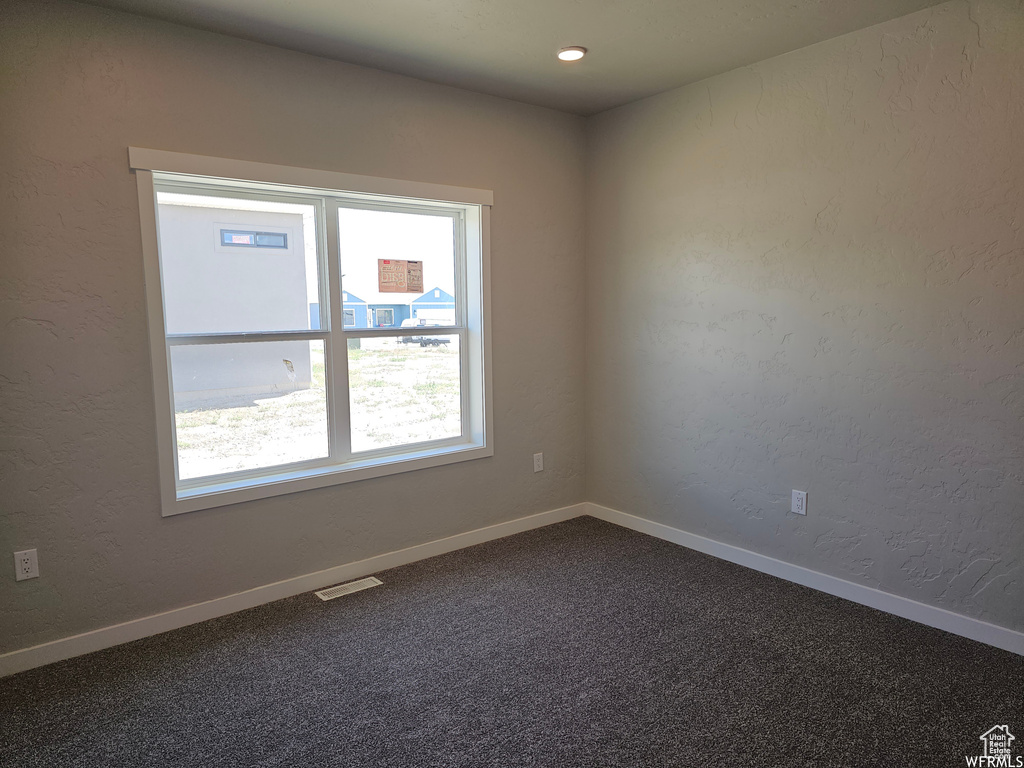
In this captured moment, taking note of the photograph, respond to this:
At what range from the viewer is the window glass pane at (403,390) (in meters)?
3.41

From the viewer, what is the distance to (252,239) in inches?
118

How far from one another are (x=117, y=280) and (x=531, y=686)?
2276 millimetres

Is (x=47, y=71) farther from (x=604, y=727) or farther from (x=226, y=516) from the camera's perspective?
(x=604, y=727)

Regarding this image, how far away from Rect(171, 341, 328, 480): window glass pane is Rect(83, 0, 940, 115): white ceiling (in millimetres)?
1385

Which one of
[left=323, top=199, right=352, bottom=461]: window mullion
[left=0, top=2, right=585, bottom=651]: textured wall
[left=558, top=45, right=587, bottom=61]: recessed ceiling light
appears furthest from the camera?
[left=323, top=199, right=352, bottom=461]: window mullion

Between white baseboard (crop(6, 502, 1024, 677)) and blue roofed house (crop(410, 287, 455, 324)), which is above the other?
blue roofed house (crop(410, 287, 455, 324))

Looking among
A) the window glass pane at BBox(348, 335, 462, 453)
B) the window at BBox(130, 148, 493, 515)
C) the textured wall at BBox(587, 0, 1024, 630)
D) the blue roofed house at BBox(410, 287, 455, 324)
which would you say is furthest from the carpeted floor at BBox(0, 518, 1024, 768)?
the blue roofed house at BBox(410, 287, 455, 324)

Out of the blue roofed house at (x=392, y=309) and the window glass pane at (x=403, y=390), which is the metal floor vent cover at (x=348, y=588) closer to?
the window glass pane at (x=403, y=390)

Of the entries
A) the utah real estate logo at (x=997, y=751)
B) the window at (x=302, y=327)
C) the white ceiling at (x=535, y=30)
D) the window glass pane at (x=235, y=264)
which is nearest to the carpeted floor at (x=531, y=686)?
the utah real estate logo at (x=997, y=751)

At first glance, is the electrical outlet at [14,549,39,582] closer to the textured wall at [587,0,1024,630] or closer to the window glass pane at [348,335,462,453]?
the window glass pane at [348,335,462,453]

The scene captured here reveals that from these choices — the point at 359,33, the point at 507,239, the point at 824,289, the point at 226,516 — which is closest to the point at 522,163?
the point at 507,239

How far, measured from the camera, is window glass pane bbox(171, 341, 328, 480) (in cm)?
288

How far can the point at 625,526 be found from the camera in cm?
404

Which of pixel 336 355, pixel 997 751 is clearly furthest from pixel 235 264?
pixel 997 751
